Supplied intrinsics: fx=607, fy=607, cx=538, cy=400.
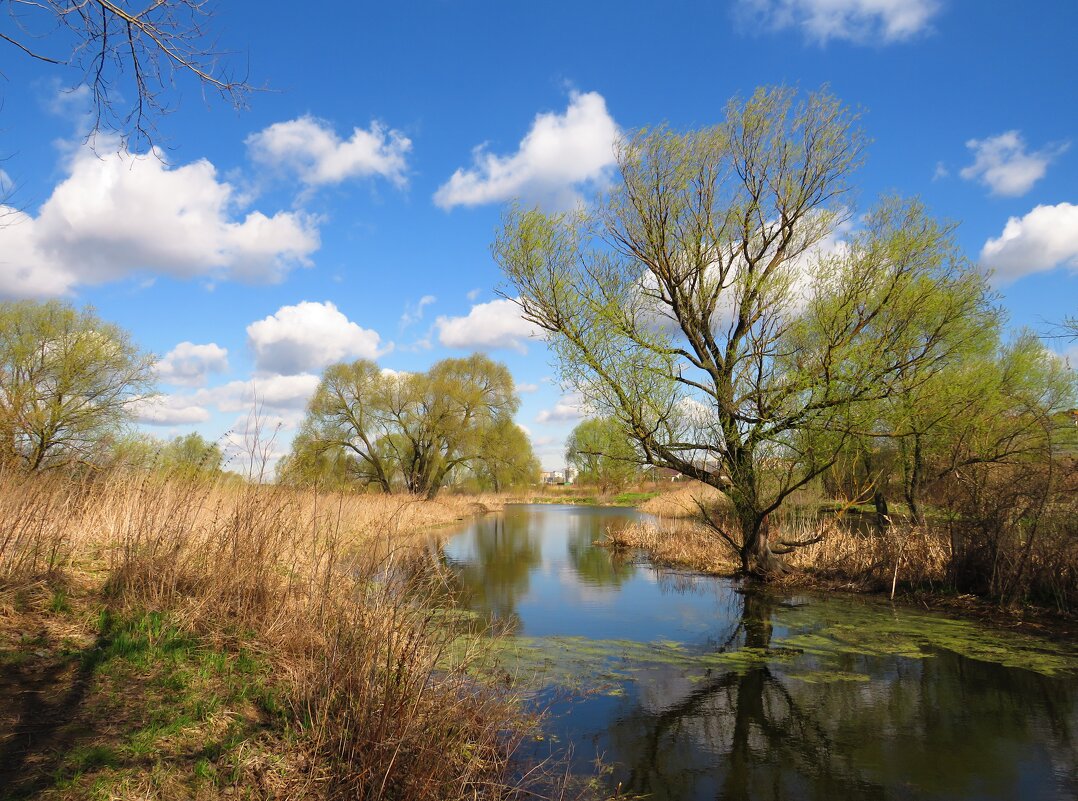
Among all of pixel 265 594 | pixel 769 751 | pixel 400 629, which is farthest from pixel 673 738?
pixel 265 594

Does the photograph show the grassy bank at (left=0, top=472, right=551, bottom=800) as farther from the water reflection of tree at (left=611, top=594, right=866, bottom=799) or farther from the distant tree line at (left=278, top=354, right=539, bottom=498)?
the distant tree line at (left=278, top=354, right=539, bottom=498)

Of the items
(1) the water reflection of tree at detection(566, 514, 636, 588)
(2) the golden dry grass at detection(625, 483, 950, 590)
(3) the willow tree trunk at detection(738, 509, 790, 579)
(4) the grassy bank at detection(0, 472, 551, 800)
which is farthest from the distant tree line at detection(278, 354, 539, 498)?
(4) the grassy bank at detection(0, 472, 551, 800)

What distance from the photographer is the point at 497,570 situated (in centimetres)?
1538

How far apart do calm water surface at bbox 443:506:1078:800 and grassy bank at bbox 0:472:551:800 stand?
1454 millimetres

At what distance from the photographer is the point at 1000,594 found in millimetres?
9820

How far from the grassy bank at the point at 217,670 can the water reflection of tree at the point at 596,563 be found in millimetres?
9322

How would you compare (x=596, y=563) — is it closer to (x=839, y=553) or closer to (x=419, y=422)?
(x=839, y=553)

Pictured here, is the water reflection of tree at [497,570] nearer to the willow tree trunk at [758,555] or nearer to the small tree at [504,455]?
the willow tree trunk at [758,555]

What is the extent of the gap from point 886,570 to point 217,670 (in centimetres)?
1192

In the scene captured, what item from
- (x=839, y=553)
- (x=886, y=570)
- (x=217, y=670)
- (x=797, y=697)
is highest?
(x=839, y=553)

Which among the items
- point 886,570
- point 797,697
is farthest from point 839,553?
point 797,697

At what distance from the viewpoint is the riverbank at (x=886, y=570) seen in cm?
924

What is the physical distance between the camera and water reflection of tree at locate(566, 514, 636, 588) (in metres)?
14.3

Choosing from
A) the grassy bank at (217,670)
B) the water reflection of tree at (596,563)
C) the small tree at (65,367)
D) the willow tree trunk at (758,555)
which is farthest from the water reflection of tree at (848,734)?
the small tree at (65,367)
